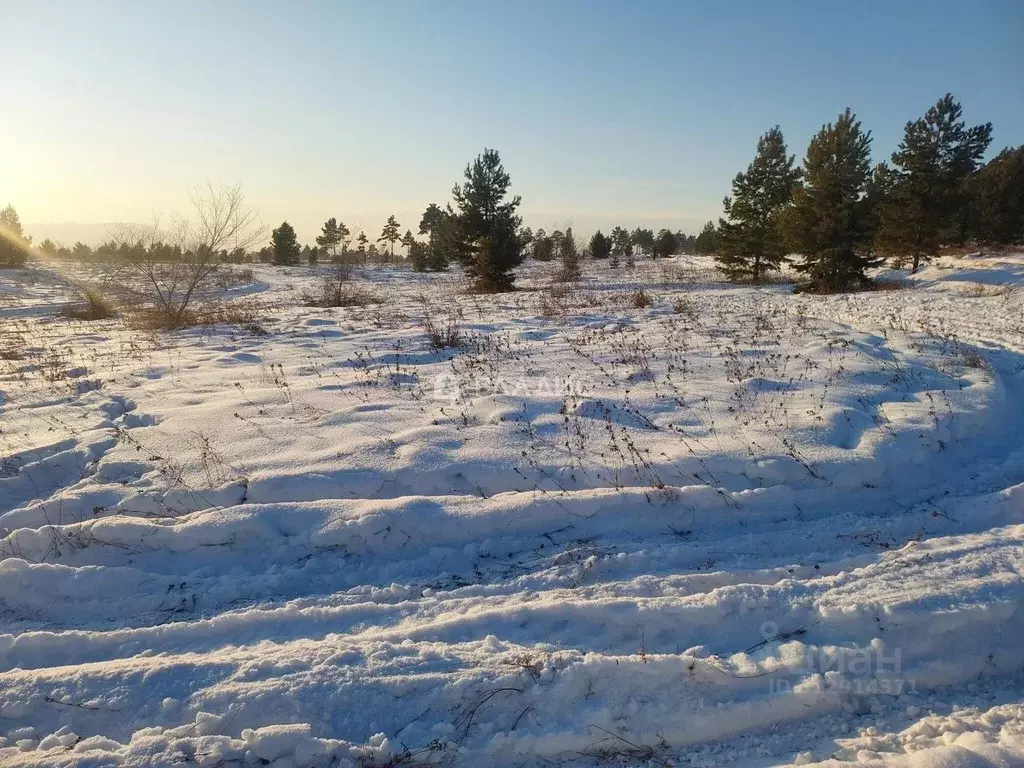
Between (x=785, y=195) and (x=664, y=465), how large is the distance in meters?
22.8

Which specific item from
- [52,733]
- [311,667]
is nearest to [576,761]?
[311,667]

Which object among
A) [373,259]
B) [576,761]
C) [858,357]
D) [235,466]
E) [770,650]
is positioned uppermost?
[373,259]

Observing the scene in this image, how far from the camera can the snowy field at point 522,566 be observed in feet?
8.38

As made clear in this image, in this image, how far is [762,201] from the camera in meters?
22.5

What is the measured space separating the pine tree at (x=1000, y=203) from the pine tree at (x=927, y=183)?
849cm

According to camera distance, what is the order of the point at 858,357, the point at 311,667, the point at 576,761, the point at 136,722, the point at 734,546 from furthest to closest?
the point at 858,357 < the point at 734,546 < the point at 311,667 < the point at 136,722 < the point at 576,761

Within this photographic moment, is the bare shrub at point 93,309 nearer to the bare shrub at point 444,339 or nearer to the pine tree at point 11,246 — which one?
the bare shrub at point 444,339

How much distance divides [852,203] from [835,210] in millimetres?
560

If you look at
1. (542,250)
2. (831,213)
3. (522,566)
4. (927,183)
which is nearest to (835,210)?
(831,213)

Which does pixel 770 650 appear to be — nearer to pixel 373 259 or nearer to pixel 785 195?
pixel 785 195

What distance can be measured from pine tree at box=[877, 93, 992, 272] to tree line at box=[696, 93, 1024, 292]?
0.10ft

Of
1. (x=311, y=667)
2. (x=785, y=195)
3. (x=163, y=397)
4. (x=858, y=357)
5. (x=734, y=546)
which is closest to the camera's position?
(x=311, y=667)

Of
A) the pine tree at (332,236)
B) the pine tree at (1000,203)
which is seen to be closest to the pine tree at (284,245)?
the pine tree at (332,236)

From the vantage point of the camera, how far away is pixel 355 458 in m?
5.04
